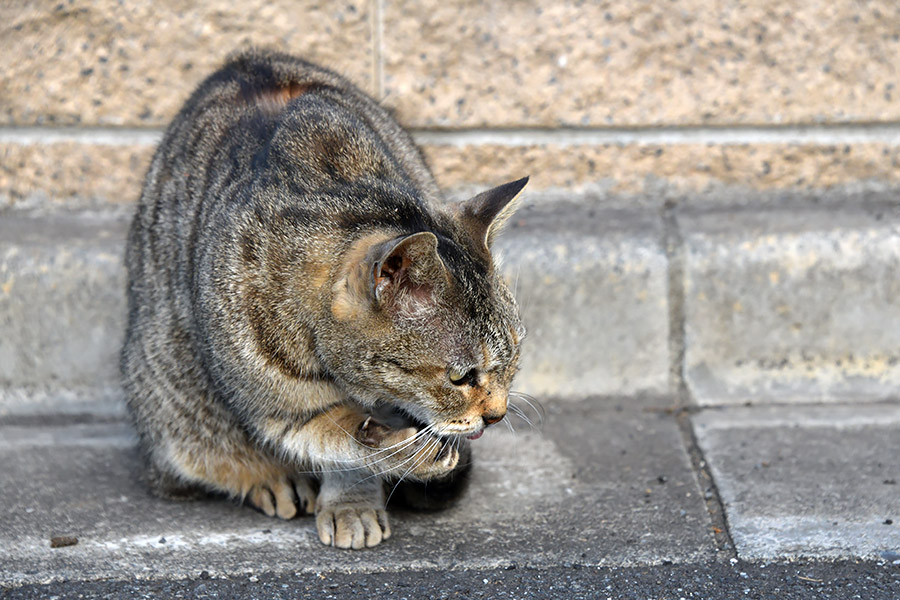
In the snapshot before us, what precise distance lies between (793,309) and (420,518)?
156cm

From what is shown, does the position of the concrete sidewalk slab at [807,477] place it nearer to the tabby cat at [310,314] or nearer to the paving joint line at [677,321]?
the paving joint line at [677,321]

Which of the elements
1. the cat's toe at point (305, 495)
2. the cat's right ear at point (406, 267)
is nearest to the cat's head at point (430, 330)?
the cat's right ear at point (406, 267)

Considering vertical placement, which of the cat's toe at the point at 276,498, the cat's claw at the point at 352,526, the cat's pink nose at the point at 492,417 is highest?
the cat's pink nose at the point at 492,417

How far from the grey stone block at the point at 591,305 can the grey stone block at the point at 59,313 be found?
1.40 m

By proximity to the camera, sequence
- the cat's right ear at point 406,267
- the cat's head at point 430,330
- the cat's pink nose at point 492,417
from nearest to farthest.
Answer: the cat's right ear at point 406,267 < the cat's head at point 430,330 < the cat's pink nose at point 492,417

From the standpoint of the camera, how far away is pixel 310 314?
2344 mm

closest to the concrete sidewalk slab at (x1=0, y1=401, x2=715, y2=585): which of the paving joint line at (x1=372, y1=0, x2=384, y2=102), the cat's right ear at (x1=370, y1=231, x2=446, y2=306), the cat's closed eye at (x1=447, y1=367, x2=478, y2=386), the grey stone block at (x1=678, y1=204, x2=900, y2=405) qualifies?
the grey stone block at (x1=678, y1=204, x2=900, y2=405)

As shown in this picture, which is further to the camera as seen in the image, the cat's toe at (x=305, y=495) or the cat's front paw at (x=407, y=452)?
the cat's toe at (x=305, y=495)

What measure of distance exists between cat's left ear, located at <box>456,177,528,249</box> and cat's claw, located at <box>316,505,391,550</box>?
2.64 feet

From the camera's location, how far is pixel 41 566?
8.18 feet

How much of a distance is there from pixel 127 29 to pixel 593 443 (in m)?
2.15

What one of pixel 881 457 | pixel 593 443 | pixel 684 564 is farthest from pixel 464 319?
pixel 881 457

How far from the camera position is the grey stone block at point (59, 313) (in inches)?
134

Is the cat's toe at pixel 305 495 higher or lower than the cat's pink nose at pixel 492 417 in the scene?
lower
